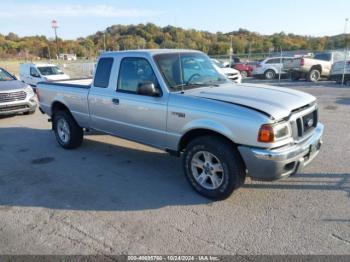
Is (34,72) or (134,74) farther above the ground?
(134,74)

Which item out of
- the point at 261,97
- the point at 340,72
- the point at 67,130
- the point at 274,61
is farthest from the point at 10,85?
the point at 274,61

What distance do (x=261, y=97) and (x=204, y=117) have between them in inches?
31.4

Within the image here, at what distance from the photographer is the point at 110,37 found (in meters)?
66.4

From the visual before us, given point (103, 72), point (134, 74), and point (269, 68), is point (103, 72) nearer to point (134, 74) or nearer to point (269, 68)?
point (134, 74)

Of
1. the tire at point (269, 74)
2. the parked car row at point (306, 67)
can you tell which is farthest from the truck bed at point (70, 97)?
the tire at point (269, 74)

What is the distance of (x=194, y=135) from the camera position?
4.46m

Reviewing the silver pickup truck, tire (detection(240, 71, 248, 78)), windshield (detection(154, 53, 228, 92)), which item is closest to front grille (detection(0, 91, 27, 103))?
the silver pickup truck

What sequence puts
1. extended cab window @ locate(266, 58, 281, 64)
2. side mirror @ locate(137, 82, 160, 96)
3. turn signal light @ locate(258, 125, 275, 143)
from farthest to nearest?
extended cab window @ locate(266, 58, 281, 64) → side mirror @ locate(137, 82, 160, 96) → turn signal light @ locate(258, 125, 275, 143)

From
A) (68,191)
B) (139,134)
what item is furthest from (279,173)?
(68,191)

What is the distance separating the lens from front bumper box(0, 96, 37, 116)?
10062mm

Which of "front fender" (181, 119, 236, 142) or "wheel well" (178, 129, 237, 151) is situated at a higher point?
"front fender" (181, 119, 236, 142)

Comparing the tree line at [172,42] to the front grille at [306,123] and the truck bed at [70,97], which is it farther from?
the front grille at [306,123]

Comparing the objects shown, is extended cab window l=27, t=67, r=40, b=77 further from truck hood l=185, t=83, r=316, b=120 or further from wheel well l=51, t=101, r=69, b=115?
truck hood l=185, t=83, r=316, b=120

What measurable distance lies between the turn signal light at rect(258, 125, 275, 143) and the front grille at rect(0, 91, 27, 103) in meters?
8.95
